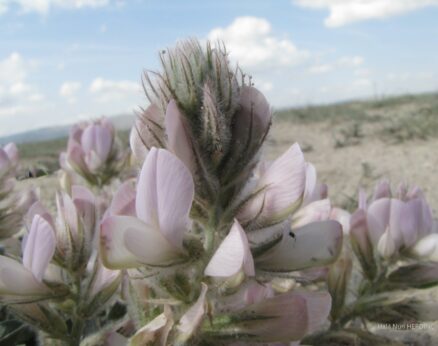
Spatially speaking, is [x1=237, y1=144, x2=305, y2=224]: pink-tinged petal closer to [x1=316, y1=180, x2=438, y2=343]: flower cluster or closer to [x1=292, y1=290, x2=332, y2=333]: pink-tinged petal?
[x1=292, y1=290, x2=332, y2=333]: pink-tinged petal

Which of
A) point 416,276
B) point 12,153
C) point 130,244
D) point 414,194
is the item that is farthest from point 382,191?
point 12,153

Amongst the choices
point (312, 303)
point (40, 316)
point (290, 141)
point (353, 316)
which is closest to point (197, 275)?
point (312, 303)

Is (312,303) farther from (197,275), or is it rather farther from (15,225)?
(15,225)

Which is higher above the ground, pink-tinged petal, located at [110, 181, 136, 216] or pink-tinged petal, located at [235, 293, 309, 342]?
pink-tinged petal, located at [110, 181, 136, 216]

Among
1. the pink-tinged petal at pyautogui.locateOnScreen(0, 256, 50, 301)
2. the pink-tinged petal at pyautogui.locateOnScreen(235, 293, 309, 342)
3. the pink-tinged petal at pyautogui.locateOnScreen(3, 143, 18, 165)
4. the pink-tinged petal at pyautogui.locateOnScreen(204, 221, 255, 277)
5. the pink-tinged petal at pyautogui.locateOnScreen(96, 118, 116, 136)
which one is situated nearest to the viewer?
the pink-tinged petal at pyautogui.locateOnScreen(204, 221, 255, 277)

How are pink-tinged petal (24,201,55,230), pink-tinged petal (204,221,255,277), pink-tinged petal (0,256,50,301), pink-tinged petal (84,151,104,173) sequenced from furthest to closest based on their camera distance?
pink-tinged petal (84,151,104,173) < pink-tinged petal (24,201,55,230) < pink-tinged petal (0,256,50,301) < pink-tinged petal (204,221,255,277)

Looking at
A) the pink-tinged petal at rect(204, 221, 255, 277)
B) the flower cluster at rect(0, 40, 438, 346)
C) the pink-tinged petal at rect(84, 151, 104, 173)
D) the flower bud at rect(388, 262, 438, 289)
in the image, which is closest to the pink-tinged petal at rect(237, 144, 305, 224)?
the flower cluster at rect(0, 40, 438, 346)

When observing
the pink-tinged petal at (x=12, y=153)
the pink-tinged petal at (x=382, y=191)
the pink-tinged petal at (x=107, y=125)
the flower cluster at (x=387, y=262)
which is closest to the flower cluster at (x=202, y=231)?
the flower cluster at (x=387, y=262)
